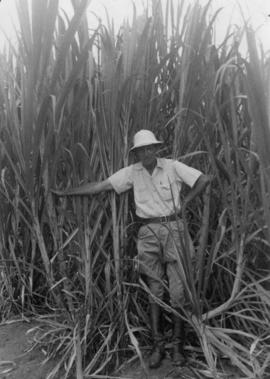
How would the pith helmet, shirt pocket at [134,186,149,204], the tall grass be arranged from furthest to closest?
shirt pocket at [134,186,149,204], the pith helmet, the tall grass

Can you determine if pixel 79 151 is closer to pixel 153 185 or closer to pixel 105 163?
pixel 105 163

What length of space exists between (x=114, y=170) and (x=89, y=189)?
0.18 m

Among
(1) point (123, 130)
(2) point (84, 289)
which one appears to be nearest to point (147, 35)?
(1) point (123, 130)

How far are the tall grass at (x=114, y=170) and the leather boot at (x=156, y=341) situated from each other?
0.08 m

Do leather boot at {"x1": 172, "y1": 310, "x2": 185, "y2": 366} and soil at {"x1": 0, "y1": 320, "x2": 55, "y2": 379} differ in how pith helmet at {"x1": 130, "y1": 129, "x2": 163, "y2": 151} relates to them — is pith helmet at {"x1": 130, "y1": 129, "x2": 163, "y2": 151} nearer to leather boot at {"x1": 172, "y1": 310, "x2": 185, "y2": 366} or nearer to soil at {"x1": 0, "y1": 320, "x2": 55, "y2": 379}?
leather boot at {"x1": 172, "y1": 310, "x2": 185, "y2": 366}

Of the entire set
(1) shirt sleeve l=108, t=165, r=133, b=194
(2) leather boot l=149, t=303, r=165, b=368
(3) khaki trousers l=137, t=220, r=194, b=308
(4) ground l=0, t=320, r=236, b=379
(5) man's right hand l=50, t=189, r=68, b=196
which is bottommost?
(4) ground l=0, t=320, r=236, b=379

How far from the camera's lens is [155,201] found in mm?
2121

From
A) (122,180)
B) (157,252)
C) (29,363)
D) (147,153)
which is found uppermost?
(147,153)

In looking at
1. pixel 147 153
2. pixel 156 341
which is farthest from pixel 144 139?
pixel 156 341

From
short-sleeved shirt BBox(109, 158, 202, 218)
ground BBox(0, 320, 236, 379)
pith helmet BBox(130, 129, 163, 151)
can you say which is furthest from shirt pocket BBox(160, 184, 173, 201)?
ground BBox(0, 320, 236, 379)

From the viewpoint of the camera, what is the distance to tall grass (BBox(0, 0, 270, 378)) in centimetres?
188

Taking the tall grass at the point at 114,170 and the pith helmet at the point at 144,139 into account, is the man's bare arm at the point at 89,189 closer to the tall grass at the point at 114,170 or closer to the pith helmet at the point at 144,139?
the tall grass at the point at 114,170

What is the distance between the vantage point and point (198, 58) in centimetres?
207

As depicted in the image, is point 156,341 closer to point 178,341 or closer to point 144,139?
point 178,341
